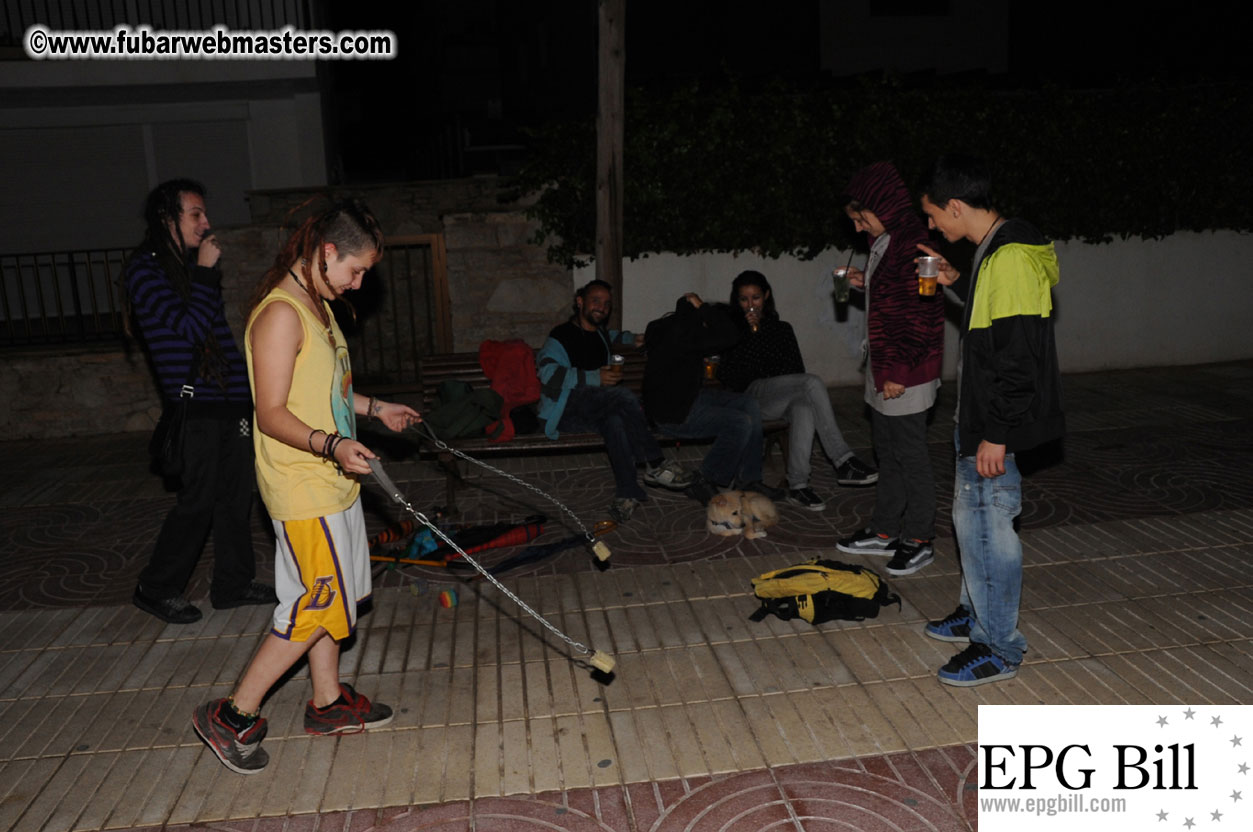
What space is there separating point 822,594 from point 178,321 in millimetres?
3521

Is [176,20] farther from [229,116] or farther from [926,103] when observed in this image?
[926,103]

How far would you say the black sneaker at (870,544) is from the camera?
5.93 m

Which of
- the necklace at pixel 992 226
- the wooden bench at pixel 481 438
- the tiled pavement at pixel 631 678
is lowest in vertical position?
the tiled pavement at pixel 631 678

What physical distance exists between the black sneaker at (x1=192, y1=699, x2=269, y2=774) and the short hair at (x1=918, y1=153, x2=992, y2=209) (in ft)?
11.7

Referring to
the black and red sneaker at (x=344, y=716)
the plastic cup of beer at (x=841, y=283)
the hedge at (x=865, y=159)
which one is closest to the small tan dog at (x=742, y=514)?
the plastic cup of beer at (x=841, y=283)

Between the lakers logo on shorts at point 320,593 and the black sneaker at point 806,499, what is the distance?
151 inches

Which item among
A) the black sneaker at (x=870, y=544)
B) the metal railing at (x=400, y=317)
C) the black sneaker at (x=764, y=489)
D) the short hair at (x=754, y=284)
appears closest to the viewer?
the black sneaker at (x=870, y=544)

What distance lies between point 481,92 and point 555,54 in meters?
9.85

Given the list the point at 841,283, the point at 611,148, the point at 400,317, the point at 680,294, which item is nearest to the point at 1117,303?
the point at 680,294

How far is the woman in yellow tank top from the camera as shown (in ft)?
11.9

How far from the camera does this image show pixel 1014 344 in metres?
3.97

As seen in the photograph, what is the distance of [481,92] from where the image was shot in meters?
27.6

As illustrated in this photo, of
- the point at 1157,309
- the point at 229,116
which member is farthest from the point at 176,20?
the point at 1157,309

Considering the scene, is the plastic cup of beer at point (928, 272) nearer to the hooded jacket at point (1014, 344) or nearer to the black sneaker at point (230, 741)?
the hooded jacket at point (1014, 344)
